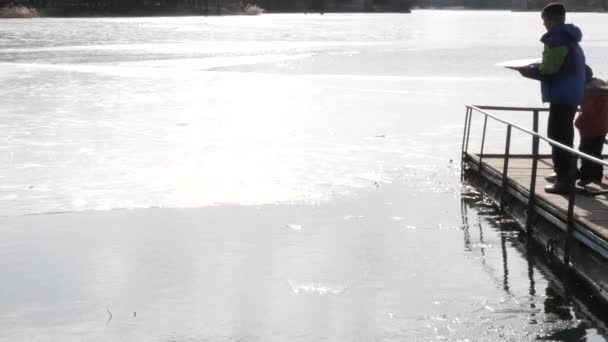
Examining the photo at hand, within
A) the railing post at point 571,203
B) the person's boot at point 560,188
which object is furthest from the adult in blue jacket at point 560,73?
the railing post at point 571,203

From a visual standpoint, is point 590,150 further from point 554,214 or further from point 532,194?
point 554,214

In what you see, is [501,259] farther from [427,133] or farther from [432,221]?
[427,133]

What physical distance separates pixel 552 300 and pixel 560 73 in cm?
247

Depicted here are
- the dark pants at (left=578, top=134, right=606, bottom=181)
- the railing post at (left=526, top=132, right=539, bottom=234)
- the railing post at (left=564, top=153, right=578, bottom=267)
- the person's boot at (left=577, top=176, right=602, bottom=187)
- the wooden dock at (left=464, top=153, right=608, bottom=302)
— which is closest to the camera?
the wooden dock at (left=464, top=153, right=608, bottom=302)

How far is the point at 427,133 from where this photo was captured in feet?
62.5

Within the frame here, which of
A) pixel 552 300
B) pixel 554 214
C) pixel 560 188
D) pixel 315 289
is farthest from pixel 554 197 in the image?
pixel 315 289

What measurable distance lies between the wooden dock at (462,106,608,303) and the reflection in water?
13cm

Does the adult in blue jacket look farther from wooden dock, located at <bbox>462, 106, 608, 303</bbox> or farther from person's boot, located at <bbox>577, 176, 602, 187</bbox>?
person's boot, located at <bbox>577, 176, 602, 187</bbox>

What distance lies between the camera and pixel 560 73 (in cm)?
943

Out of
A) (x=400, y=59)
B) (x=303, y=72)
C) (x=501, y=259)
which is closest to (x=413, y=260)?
(x=501, y=259)

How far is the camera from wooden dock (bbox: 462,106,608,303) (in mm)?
8281

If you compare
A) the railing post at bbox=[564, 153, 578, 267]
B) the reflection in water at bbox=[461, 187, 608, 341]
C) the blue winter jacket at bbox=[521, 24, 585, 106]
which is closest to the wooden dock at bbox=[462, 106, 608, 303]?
the railing post at bbox=[564, 153, 578, 267]

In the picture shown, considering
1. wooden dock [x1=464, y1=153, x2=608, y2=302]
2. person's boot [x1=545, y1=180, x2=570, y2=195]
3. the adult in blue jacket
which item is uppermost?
the adult in blue jacket

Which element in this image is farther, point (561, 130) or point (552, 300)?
point (561, 130)
